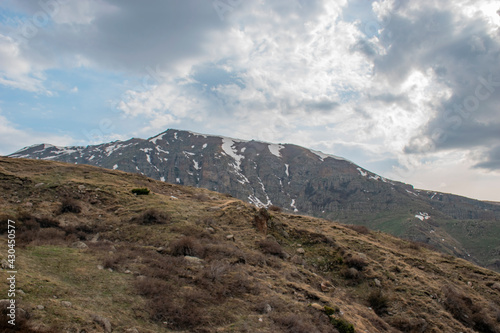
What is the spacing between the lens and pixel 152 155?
196375 millimetres

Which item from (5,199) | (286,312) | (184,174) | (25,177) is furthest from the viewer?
(184,174)

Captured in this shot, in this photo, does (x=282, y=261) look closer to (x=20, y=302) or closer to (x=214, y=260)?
(x=214, y=260)

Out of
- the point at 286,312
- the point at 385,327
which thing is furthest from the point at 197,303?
the point at 385,327

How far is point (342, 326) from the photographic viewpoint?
917 cm

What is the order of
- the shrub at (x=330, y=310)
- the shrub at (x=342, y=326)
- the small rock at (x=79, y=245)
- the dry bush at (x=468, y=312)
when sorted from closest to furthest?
the shrub at (x=342, y=326) < the shrub at (x=330, y=310) < the small rock at (x=79, y=245) < the dry bush at (x=468, y=312)

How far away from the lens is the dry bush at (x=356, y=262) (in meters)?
16.0

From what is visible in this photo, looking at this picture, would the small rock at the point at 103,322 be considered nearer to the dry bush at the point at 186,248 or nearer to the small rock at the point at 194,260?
the small rock at the point at 194,260

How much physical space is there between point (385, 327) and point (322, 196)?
192988 mm

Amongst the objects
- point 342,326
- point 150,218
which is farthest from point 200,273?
point 150,218

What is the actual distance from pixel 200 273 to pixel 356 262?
1055cm

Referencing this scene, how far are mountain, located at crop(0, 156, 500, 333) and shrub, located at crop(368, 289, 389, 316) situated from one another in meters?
0.06

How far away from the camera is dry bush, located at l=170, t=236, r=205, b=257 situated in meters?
11.9

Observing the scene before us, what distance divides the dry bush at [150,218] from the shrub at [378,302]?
12026 mm

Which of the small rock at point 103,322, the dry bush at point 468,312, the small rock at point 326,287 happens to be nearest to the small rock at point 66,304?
the small rock at point 103,322
